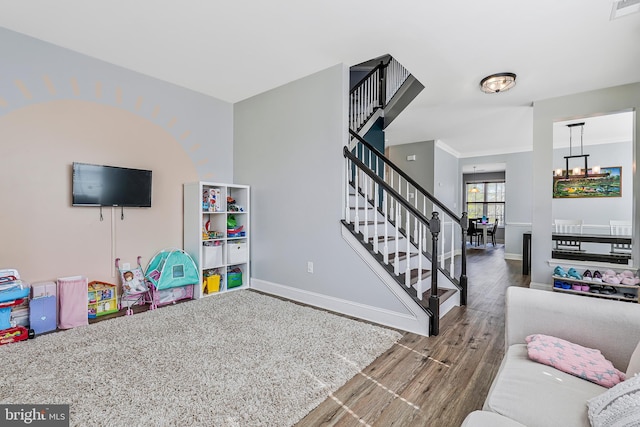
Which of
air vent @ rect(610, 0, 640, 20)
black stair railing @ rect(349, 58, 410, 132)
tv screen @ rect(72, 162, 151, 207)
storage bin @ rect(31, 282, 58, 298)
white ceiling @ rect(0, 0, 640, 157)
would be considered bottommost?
storage bin @ rect(31, 282, 58, 298)

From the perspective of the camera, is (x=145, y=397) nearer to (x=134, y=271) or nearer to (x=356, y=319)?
(x=356, y=319)

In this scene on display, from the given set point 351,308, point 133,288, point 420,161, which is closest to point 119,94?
point 133,288

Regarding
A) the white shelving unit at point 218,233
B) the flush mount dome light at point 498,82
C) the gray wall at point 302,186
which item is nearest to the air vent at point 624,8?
the flush mount dome light at point 498,82

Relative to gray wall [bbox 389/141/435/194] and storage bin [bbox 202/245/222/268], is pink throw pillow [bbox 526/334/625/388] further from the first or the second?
gray wall [bbox 389/141/435/194]

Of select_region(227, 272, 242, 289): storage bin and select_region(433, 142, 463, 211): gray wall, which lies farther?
select_region(433, 142, 463, 211): gray wall

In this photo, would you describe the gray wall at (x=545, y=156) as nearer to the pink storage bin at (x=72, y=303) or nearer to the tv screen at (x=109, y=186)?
the tv screen at (x=109, y=186)

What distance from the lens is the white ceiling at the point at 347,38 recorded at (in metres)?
2.38

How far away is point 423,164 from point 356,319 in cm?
457

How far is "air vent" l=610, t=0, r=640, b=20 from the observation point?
2.20 meters

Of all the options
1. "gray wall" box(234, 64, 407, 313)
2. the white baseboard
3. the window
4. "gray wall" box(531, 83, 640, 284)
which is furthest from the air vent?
the window

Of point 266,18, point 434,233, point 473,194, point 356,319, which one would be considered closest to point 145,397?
point 356,319

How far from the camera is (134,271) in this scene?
3.45 meters

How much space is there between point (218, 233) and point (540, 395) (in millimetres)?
3652

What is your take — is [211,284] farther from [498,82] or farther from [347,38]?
[498,82]
